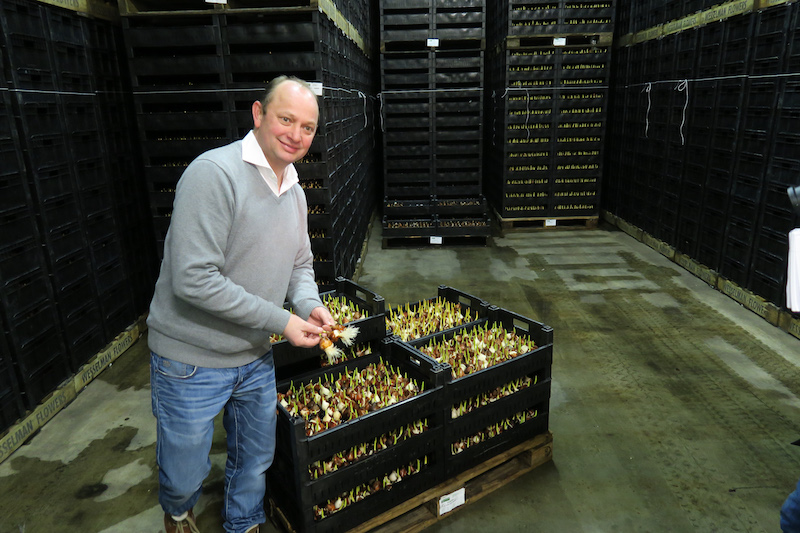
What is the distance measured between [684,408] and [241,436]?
3.20m

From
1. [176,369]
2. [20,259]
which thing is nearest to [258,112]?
[176,369]

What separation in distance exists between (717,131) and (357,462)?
618 cm

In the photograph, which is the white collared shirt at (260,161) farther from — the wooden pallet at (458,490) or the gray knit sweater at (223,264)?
the wooden pallet at (458,490)

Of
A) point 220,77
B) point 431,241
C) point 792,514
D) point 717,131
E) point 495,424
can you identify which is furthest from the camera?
point 431,241

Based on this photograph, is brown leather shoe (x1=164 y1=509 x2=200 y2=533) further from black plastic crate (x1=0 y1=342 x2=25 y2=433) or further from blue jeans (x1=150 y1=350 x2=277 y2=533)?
black plastic crate (x1=0 y1=342 x2=25 y2=433)

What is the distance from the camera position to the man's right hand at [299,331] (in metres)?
2.12

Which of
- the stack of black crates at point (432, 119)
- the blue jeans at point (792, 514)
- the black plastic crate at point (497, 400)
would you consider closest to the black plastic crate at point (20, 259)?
the black plastic crate at point (497, 400)

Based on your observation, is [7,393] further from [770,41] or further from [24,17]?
[770,41]

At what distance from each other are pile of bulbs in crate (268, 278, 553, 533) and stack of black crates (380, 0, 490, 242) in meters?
5.30

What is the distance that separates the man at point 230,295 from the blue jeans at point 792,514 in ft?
6.00

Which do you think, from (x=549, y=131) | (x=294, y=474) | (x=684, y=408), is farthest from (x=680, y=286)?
(x=294, y=474)

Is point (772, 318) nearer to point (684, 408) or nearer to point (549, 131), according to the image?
point (684, 408)

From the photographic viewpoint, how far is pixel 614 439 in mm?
3508

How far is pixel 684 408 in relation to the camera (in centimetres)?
385
